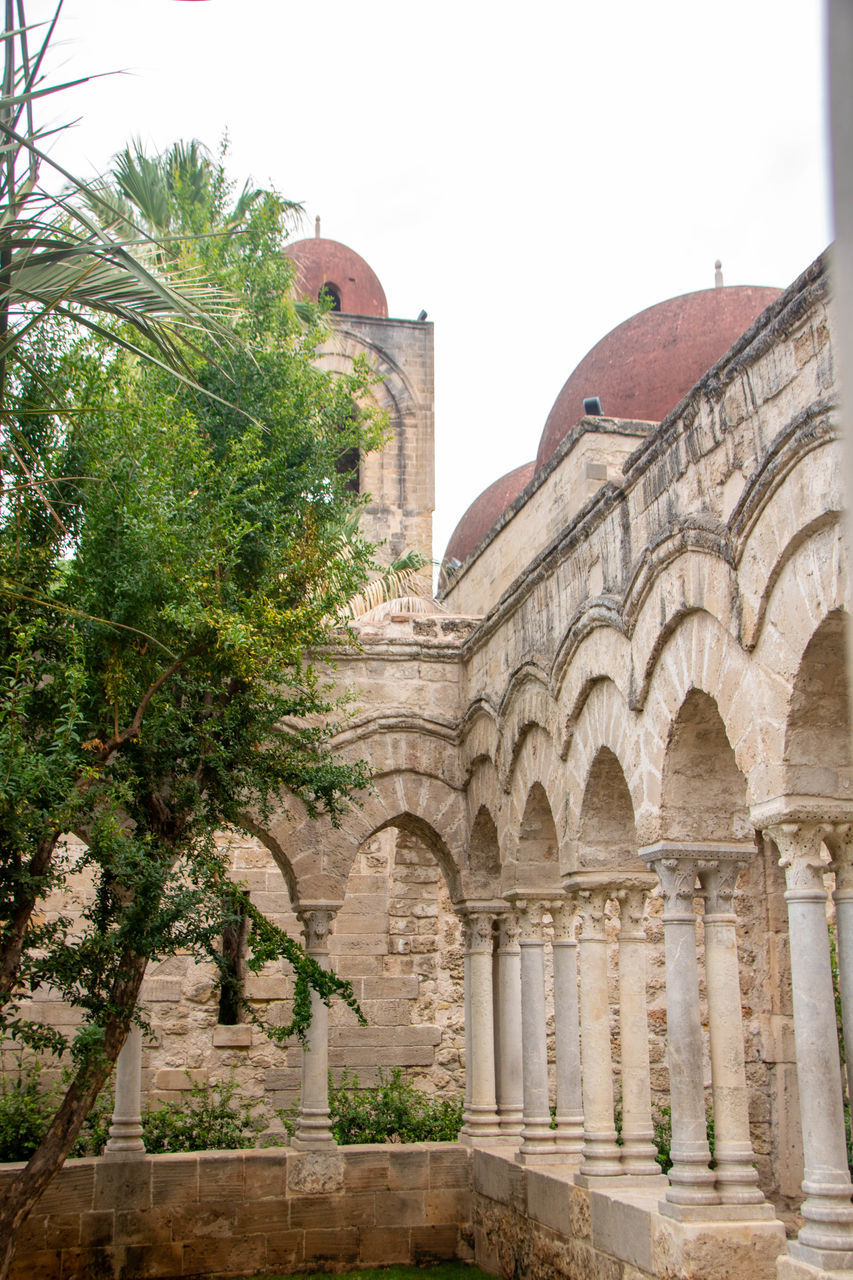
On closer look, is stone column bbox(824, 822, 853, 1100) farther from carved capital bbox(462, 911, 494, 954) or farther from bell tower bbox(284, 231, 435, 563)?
bell tower bbox(284, 231, 435, 563)

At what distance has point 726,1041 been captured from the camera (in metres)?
5.16

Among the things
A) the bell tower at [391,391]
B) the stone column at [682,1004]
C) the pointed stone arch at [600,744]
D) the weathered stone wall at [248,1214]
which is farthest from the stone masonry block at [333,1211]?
the bell tower at [391,391]

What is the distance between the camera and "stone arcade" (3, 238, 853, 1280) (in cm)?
422

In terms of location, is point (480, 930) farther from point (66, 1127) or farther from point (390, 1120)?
point (66, 1127)

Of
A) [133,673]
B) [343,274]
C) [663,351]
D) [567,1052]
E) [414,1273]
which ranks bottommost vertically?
[414,1273]

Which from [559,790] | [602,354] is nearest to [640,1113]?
[559,790]

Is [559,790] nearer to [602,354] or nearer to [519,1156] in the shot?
[519,1156]

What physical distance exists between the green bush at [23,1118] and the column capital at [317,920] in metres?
1.90

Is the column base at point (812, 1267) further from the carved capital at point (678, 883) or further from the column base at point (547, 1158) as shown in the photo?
the column base at point (547, 1158)

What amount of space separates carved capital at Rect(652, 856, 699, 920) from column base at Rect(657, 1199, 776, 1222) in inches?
43.8

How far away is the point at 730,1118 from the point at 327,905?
11.4 ft

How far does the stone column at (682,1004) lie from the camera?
512cm

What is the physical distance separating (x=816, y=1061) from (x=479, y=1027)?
4.34 meters

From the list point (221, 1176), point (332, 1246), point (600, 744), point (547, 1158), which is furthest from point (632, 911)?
point (221, 1176)
